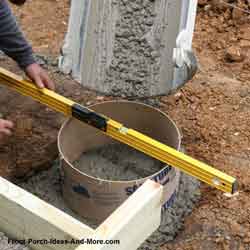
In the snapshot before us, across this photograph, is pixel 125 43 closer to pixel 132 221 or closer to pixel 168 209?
pixel 168 209

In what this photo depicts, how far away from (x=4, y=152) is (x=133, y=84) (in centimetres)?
68

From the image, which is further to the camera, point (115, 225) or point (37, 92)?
point (37, 92)

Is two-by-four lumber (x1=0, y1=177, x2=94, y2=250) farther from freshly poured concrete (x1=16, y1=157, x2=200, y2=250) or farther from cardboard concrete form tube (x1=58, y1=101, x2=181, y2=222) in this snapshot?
freshly poured concrete (x1=16, y1=157, x2=200, y2=250)

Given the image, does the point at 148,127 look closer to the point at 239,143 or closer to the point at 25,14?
the point at 239,143

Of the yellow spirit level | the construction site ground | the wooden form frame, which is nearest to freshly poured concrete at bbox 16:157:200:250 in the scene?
the construction site ground

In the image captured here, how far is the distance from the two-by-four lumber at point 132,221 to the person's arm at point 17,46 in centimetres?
86

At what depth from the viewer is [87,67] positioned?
2750 millimetres

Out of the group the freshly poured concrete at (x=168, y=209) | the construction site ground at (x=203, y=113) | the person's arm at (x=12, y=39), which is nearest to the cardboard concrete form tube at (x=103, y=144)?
the freshly poured concrete at (x=168, y=209)

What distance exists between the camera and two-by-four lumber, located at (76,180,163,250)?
1.57 meters

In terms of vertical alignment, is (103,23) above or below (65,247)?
above

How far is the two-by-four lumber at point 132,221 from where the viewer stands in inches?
61.7

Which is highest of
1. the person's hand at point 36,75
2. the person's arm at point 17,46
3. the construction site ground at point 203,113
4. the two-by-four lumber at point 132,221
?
the person's arm at point 17,46

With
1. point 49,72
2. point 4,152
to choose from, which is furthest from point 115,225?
point 49,72

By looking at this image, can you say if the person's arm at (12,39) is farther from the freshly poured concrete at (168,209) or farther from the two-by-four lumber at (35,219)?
the two-by-four lumber at (35,219)
